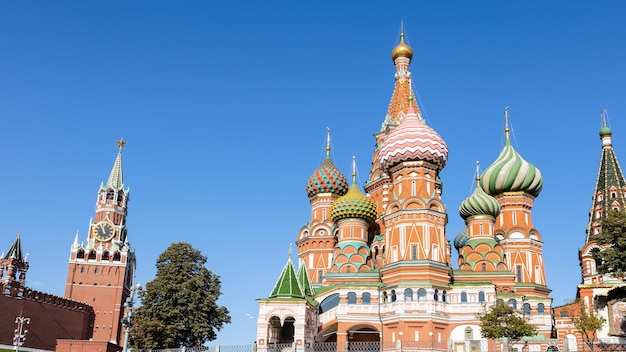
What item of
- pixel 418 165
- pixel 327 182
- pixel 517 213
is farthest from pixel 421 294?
pixel 327 182

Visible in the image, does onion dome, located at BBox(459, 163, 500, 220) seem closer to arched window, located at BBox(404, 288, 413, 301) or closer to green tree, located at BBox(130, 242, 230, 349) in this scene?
arched window, located at BBox(404, 288, 413, 301)

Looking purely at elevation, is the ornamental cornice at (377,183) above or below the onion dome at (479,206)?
above

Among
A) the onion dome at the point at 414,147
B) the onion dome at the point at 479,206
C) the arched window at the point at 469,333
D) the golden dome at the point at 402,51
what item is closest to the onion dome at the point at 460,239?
the onion dome at the point at 479,206

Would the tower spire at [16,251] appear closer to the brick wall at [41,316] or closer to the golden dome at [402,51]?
the brick wall at [41,316]

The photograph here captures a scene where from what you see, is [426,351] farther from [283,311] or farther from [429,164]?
[429,164]

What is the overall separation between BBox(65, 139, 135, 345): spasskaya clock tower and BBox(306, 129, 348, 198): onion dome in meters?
31.6

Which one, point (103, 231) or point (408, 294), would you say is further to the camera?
point (103, 231)

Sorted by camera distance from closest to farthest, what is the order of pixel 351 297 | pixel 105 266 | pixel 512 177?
pixel 351 297 < pixel 512 177 < pixel 105 266

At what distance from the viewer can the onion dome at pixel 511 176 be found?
148ft

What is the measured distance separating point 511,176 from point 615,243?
53.3 feet

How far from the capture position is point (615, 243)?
2925 cm

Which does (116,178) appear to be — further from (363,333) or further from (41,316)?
(363,333)

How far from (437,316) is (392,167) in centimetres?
971

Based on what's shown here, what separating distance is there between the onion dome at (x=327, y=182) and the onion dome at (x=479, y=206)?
1053cm
